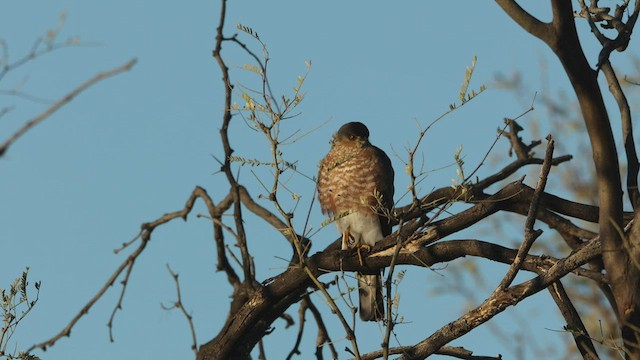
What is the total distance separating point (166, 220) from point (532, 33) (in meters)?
3.38

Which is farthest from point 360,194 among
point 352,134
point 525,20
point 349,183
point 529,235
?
point 525,20

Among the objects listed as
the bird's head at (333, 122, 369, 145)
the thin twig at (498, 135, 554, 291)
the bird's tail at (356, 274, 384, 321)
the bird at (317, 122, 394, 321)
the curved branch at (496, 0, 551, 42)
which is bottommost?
the thin twig at (498, 135, 554, 291)

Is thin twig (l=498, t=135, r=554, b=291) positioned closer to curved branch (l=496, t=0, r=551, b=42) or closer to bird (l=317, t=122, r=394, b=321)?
curved branch (l=496, t=0, r=551, b=42)

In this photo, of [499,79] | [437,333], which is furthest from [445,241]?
[499,79]

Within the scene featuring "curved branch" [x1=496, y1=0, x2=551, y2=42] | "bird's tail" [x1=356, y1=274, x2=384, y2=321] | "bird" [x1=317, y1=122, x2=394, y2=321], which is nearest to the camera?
"curved branch" [x1=496, y1=0, x2=551, y2=42]

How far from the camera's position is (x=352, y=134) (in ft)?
21.7

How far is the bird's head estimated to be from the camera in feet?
21.6

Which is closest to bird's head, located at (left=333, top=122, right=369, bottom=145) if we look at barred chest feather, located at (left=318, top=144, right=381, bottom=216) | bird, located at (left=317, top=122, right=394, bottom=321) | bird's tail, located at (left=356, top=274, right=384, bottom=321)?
bird, located at (left=317, top=122, right=394, bottom=321)

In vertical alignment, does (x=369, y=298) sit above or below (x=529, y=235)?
above

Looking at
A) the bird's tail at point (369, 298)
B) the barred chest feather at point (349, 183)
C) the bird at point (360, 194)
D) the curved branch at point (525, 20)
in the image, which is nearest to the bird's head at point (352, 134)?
the bird at point (360, 194)

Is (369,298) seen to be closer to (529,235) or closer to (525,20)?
(529,235)

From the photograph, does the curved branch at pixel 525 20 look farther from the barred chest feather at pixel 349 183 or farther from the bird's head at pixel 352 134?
the bird's head at pixel 352 134

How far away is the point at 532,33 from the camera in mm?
4070

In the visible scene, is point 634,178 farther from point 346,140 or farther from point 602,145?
point 346,140
